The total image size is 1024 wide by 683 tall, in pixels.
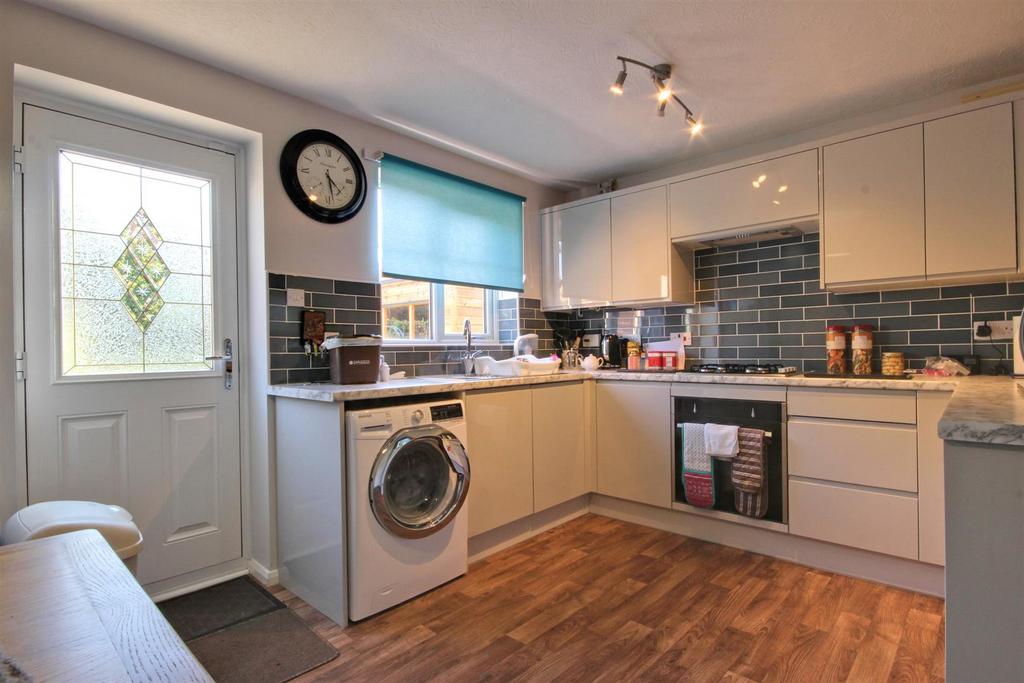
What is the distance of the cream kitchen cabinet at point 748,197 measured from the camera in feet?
9.29

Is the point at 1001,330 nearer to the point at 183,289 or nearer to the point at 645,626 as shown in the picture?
the point at 645,626

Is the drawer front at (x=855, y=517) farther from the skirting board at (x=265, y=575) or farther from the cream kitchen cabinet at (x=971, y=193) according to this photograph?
the skirting board at (x=265, y=575)

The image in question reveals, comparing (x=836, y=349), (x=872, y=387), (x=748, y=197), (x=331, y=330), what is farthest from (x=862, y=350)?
(x=331, y=330)

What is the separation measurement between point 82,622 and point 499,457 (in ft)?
7.32

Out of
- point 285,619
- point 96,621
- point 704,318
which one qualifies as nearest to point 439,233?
point 704,318

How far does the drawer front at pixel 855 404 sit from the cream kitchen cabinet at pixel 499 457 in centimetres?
137

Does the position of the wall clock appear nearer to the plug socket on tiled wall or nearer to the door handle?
the plug socket on tiled wall

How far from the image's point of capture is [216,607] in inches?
89.1

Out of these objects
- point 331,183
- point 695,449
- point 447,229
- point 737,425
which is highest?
point 331,183

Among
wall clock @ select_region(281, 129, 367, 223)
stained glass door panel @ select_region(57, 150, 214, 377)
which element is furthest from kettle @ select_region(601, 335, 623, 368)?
stained glass door panel @ select_region(57, 150, 214, 377)

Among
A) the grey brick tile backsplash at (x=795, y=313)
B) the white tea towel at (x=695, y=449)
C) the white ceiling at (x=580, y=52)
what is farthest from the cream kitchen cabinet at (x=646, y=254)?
the white tea towel at (x=695, y=449)

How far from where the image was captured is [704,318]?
3.52 metres

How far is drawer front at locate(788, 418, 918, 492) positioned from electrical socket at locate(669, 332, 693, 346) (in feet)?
3.47

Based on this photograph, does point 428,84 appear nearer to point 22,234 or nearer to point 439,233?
point 439,233
